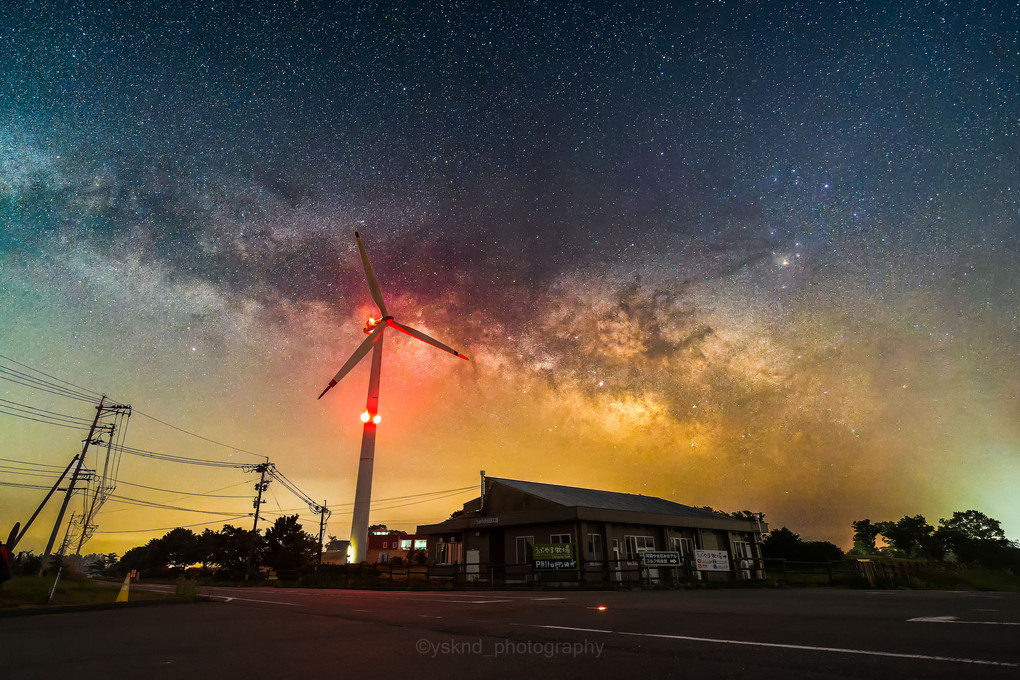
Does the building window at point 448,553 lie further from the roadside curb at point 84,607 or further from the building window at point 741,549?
the roadside curb at point 84,607

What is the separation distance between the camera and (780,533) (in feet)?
179

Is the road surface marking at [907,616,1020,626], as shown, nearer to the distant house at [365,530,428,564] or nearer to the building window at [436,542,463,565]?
the building window at [436,542,463,565]

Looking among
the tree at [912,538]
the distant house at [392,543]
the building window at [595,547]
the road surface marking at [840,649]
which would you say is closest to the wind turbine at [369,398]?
the building window at [595,547]

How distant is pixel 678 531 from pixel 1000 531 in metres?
96.3

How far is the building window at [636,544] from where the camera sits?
31.8m

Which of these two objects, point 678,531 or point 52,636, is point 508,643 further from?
point 678,531

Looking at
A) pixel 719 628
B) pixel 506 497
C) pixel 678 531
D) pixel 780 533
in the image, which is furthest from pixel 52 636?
pixel 780 533

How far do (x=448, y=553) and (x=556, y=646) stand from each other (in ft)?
117

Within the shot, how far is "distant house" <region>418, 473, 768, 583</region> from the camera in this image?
87.2ft

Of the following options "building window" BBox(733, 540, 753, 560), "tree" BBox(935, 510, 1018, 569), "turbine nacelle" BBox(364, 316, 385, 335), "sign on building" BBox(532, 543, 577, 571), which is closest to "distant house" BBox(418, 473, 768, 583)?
"sign on building" BBox(532, 543, 577, 571)

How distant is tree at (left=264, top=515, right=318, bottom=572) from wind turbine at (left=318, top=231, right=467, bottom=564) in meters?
19.1

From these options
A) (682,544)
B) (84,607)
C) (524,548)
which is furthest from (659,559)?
(84,607)

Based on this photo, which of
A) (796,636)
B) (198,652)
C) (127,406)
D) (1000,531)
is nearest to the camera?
(796,636)

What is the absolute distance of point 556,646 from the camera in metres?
6.45
